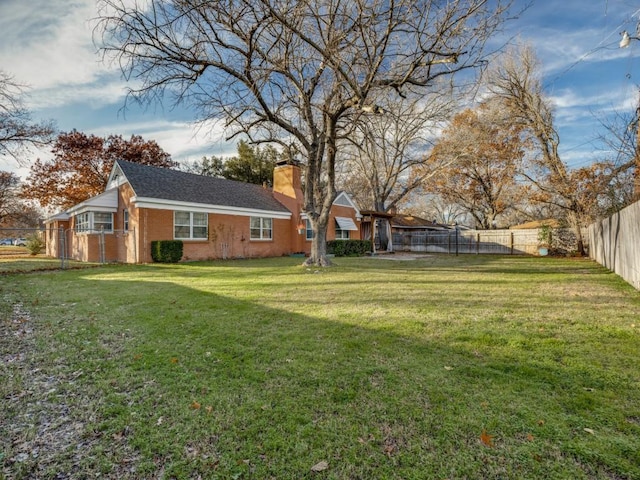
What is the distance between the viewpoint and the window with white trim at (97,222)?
53.3 feet

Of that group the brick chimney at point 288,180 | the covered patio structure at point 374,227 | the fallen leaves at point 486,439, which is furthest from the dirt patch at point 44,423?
the covered patio structure at point 374,227

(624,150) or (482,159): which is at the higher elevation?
(482,159)

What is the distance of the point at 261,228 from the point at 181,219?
5.09 m

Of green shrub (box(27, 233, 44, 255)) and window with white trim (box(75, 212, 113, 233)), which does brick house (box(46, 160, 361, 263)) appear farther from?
green shrub (box(27, 233, 44, 255))

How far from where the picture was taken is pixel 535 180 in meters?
22.0

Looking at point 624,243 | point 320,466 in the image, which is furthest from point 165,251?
point 624,243

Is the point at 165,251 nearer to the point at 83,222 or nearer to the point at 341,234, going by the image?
the point at 83,222

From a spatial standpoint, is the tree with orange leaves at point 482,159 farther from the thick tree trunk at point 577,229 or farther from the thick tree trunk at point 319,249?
the thick tree trunk at point 319,249

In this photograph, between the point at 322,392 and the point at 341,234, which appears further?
the point at 341,234

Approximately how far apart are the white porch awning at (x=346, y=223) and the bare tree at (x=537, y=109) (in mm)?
12114

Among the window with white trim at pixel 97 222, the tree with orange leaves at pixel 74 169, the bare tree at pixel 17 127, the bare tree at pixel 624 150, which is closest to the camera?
Answer: the bare tree at pixel 624 150

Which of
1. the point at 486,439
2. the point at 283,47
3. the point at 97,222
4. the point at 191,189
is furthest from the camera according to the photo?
the point at 191,189

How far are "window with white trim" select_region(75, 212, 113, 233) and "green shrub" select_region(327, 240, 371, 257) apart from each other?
11.9m

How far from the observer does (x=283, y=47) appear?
1016 cm
